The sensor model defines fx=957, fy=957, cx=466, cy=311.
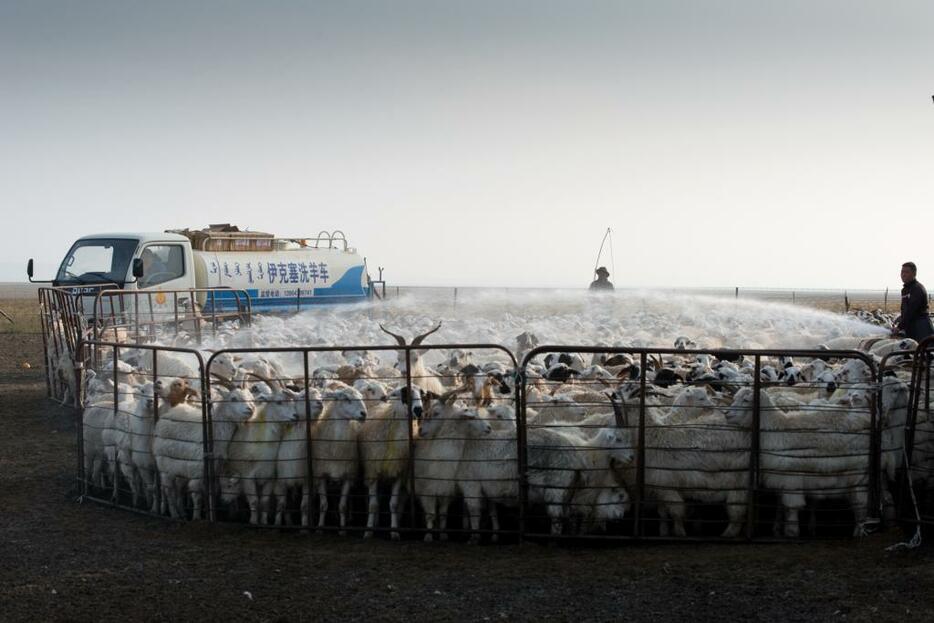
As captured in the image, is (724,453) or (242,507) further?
(242,507)

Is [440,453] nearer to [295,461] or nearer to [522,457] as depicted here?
[522,457]

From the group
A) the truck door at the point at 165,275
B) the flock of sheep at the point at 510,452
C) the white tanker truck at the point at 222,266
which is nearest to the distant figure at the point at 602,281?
the white tanker truck at the point at 222,266

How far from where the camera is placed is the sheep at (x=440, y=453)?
9.12m

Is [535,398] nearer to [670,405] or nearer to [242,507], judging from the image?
[670,405]

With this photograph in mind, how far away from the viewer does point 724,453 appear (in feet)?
Answer: 29.6

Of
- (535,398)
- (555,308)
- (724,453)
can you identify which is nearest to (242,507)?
(535,398)

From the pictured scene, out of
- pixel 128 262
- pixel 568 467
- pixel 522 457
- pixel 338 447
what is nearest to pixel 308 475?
pixel 338 447

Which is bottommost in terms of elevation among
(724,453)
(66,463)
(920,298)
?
(66,463)

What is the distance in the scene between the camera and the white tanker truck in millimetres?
19328

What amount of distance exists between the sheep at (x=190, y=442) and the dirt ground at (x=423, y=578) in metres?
0.38

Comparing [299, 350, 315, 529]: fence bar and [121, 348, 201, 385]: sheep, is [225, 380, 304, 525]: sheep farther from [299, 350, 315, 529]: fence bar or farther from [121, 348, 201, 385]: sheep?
[121, 348, 201, 385]: sheep

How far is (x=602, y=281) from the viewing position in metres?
28.0

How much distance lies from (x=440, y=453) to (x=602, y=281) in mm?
19340

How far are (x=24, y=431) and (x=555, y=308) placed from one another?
2723cm
